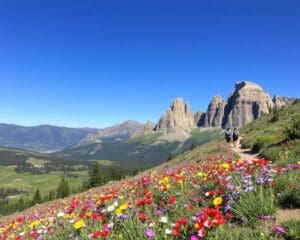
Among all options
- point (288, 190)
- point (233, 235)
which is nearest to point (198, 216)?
point (233, 235)

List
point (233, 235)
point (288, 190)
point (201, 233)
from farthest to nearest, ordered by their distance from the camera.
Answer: point (288, 190) < point (233, 235) < point (201, 233)

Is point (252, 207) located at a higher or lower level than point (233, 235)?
higher

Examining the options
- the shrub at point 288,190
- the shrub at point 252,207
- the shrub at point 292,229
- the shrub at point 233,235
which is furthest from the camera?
the shrub at point 288,190

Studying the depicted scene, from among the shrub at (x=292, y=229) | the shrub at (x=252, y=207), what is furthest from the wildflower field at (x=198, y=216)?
the shrub at (x=292, y=229)

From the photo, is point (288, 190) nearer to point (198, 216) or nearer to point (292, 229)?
point (292, 229)

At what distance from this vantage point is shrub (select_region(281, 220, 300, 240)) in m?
5.14

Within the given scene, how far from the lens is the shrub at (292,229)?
5.14m

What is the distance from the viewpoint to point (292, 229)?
527cm

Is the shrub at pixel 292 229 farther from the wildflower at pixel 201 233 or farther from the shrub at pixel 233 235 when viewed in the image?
the wildflower at pixel 201 233

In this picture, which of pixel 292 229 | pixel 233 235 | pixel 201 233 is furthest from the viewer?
pixel 292 229

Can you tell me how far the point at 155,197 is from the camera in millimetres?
9922

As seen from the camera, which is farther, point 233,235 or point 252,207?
point 252,207

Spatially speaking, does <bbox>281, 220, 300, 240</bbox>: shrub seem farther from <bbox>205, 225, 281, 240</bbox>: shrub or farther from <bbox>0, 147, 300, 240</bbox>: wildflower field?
<bbox>205, 225, 281, 240</bbox>: shrub

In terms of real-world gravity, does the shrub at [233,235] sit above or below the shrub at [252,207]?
below
